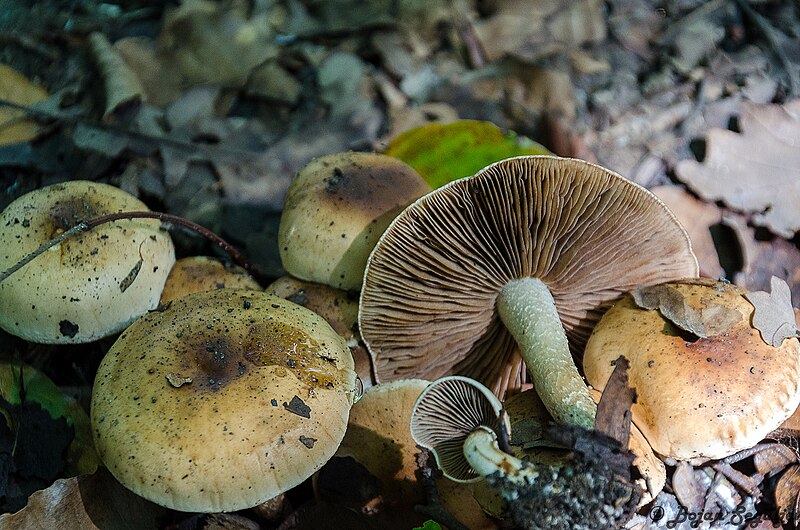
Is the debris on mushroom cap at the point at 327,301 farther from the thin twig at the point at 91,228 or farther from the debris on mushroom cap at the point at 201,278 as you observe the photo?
the thin twig at the point at 91,228

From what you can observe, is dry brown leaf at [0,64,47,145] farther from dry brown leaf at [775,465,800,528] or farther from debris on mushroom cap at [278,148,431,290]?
dry brown leaf at [775,465,800,528]

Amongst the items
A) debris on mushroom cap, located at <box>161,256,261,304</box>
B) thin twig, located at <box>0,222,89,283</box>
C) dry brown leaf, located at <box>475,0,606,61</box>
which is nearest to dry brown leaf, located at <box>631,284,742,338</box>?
debris on mushroom cap, located at <box>161,256,261,304</box>

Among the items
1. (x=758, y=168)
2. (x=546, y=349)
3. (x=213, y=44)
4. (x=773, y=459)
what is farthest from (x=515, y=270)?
(x=213, y=44)

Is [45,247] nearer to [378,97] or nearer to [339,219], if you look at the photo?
[339,219]

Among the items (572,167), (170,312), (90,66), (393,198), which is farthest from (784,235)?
(90,66)

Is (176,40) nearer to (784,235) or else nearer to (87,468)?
(87,468)
